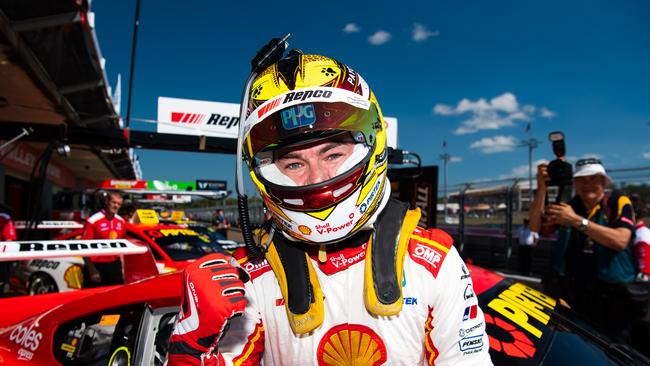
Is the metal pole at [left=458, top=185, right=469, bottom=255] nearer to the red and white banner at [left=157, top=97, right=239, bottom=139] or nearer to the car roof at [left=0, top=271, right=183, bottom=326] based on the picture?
the red and white banner at [left=157, top=97, right=239, bottom=139]

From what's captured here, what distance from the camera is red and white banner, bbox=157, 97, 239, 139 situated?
9.25 meters

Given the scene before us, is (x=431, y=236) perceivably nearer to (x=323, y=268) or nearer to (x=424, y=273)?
(x=424, y=273)

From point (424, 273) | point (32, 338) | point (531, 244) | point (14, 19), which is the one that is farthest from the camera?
point (531, 244)

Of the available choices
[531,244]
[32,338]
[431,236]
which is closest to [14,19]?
[32,338]

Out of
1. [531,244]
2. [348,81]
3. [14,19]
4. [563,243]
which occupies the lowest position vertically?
[531,244]

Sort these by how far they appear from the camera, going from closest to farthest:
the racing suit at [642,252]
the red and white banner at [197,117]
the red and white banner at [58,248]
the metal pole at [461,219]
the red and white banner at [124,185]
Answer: the red and white banner at [58,248] → the racing suit at [642,252] → the red and white banner at [197,117] → the metal pole at [461,219] → the red and white banner at [124,185]

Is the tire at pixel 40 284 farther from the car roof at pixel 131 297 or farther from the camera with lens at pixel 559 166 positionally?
the camera with lens at pixel 559 166

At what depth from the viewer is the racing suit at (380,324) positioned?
1.31 meters

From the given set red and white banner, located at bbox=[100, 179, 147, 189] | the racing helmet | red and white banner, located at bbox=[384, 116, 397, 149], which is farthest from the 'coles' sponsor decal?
red and white banner, located at bbox=[100, 179, 147, 189]

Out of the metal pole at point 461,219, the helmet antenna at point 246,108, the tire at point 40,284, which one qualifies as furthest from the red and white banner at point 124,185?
the helmet antenna at point 246,108

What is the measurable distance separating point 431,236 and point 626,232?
238 centimetres

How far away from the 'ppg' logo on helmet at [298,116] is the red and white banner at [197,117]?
8.07m

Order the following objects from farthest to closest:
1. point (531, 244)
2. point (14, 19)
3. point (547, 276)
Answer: point (531, 244) → point (14, 19) → point (547, 276)

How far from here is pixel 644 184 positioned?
26.1 ft
